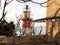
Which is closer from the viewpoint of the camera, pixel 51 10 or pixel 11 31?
pixel 11 31

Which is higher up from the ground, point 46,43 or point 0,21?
point 0,21

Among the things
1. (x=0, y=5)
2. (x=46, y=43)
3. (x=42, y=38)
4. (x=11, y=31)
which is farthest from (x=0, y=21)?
(x=46, y=43)

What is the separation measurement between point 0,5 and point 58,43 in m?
0.80

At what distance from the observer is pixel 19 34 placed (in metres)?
1.59

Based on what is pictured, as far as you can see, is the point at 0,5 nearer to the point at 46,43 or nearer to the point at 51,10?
the point at 46,43

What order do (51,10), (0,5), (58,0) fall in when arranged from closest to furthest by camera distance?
(0,5) < (58,0) < (51,10)

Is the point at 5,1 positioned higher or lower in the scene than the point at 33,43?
higher

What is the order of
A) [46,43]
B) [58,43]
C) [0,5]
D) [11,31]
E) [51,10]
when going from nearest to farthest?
[11,31] → [0,5] → [46,43] → [58,43] → [51,10]

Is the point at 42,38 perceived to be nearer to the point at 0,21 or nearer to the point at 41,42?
the point at 41,42

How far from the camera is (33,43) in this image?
66.8 inches

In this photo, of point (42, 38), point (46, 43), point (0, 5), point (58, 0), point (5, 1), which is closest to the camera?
point (5, 1)

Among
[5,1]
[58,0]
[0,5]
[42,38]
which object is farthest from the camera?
[58,0]

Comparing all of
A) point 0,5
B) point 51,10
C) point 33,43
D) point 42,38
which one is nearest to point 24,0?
point 0,5

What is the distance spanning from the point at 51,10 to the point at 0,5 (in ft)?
19.6
